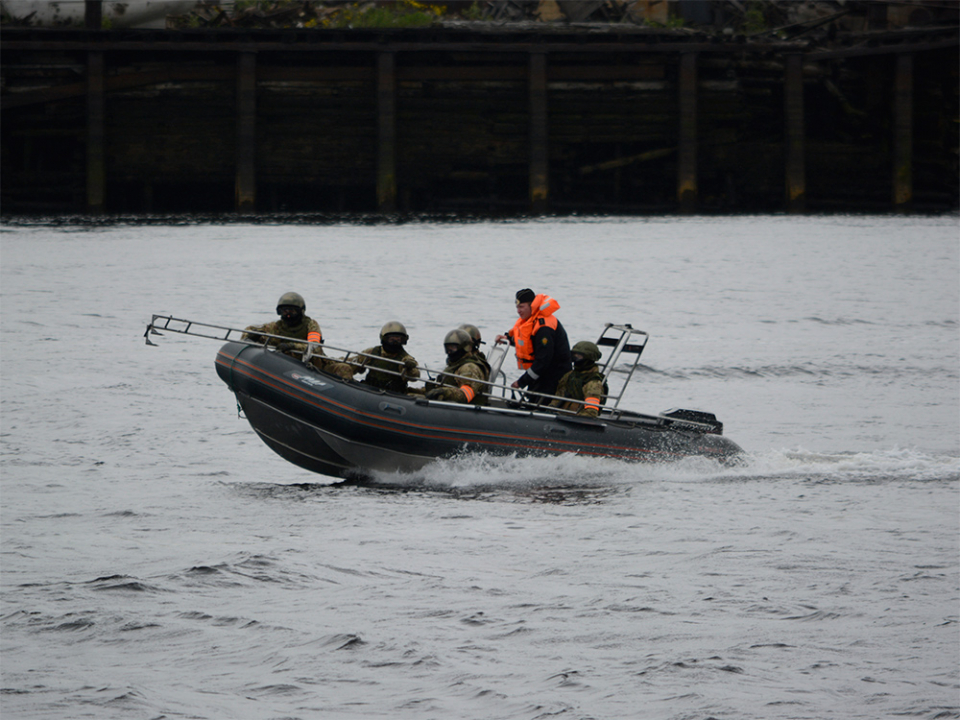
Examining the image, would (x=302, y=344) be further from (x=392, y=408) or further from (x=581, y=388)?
(x=581, y=388)

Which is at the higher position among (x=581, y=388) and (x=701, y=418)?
(x=581, y=388)

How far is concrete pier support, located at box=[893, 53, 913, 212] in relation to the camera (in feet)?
107

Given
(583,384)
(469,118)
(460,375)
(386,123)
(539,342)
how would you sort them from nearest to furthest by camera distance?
1. (460,375)
2. (539,342)
3. (583,384)
4. (386,123)
5. (469,118)

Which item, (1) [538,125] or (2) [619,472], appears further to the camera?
(1) [538,125]

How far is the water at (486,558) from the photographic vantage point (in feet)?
23.1

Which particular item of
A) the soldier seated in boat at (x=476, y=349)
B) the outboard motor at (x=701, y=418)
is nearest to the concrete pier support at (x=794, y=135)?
the outboard motor at (x=701, y=418)

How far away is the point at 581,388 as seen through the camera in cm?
1147

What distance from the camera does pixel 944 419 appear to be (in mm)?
15617

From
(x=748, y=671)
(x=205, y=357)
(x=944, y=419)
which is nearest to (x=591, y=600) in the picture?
(x=748, y=671)

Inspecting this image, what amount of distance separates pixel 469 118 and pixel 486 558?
2567cm

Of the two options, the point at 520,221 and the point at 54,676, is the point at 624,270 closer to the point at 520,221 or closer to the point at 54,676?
the point at 520,221

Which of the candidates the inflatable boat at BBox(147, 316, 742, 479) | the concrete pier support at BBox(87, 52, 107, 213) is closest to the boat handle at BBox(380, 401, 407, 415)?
the inflatable boat at BBox(147, 316, 742, 479)

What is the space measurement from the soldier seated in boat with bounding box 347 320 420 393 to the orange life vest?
0.98 metres

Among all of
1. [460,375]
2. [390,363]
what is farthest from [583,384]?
[390,363]
